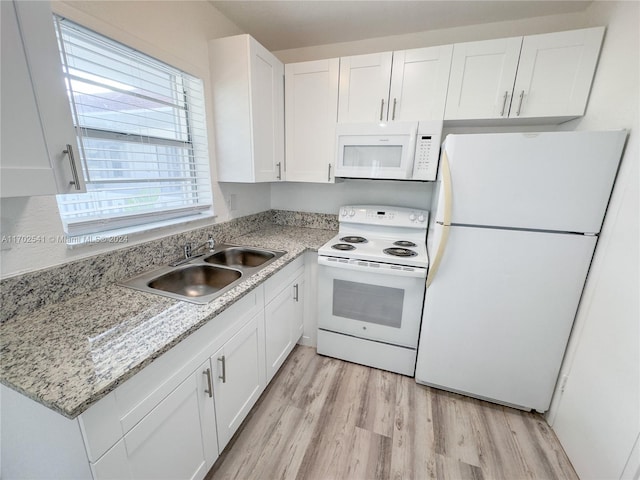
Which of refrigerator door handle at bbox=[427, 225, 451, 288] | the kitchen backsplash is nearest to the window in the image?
the kitchen backsplash

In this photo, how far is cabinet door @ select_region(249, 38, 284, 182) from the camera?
5.72 ft

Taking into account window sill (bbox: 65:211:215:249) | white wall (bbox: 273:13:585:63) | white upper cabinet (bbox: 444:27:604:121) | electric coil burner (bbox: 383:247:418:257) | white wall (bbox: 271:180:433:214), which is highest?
white wall (bbox: 273:13:585:63)

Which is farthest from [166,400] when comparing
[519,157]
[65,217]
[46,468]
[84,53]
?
[519,157]

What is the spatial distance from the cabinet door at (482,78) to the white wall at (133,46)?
62.6 inches

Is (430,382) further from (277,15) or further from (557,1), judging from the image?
(277,15)

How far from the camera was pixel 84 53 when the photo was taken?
1.15 meters

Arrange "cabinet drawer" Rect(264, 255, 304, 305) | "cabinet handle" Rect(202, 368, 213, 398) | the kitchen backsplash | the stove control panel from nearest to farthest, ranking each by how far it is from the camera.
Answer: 1. the kitchen backsplash
2. "cabinet handle" Rect(202, 368, 213, 398)
3. "cabinet drawer" Rect(264, 255, 304, 305)
4. the stove control panel

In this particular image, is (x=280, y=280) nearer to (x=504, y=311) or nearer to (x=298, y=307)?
(x=298, y=307)

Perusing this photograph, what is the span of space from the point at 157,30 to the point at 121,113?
506mm

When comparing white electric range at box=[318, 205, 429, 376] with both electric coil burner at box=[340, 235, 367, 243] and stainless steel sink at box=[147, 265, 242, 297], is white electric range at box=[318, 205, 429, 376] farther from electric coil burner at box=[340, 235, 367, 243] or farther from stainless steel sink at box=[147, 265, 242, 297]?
stainless steel sink at box=[147, 265, 242, 297]

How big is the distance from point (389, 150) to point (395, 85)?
17.4 inches

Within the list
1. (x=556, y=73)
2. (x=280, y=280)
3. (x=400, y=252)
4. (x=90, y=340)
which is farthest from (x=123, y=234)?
(x=556, y=73)

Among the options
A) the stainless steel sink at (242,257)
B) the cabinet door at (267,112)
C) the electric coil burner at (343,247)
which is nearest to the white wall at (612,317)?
the electric coil burner at (343,247)

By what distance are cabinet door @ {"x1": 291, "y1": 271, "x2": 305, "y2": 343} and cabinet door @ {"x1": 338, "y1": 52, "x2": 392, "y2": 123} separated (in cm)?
126
